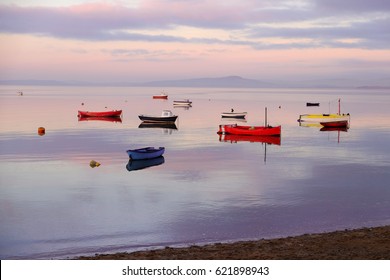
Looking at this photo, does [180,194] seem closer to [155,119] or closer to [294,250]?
[294,250]

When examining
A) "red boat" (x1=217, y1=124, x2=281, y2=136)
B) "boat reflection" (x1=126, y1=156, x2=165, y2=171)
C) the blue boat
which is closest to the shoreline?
"boat reflection" (x1=126, y1=156, x2=165, y2=171)

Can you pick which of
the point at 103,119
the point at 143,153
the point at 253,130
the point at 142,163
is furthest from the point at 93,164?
the point at 103,119

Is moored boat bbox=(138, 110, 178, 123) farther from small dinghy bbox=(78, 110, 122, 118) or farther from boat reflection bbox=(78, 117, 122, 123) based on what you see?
small dinghy bbox=(78, 110, 122, 118)

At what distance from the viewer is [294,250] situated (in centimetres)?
1683

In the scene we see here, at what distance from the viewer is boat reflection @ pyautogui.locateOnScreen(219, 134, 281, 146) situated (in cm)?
6358

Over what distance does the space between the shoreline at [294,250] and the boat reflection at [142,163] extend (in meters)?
24.8

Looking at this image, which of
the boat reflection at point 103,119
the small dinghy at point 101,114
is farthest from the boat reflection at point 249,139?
the small dinghy at point 101,114

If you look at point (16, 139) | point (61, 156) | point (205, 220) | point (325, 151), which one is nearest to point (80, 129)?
point (16, 139)

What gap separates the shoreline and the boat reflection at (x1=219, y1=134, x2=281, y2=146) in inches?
1713

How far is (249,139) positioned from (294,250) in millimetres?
49371

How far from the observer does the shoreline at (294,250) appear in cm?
1584

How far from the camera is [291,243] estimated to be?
18.1m

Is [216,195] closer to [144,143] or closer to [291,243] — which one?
[291,243]

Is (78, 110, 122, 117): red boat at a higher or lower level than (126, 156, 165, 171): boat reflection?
higher
